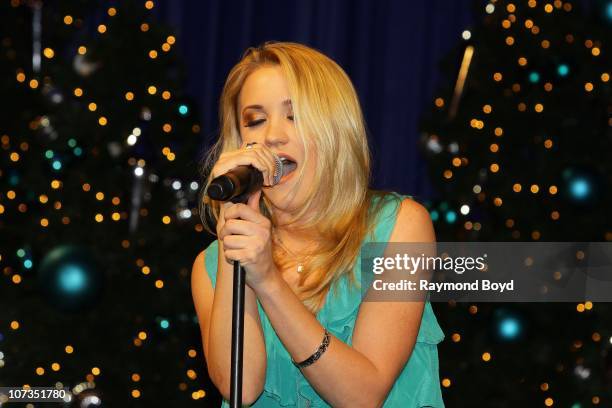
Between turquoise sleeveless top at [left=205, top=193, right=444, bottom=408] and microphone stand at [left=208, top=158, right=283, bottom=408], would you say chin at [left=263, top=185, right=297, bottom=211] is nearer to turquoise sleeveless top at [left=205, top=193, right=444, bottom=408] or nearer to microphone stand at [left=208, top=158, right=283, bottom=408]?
turquoise sleeveless top at [left=205, top=193, right=444, bottom=408]

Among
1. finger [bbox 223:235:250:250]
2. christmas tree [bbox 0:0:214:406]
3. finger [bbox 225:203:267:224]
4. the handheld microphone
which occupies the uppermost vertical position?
the handheld microphone

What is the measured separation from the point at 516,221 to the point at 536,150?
0.99ft

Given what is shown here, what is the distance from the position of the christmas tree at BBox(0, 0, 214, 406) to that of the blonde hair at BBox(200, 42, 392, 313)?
5.36 feet

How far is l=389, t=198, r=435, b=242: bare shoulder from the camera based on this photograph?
1901mm

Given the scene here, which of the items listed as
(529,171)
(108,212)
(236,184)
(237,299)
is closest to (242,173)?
(236,184)

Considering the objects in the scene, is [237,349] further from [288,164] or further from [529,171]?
[529,171]

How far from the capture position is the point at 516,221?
3.58 meters

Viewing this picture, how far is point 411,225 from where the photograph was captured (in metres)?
1.92

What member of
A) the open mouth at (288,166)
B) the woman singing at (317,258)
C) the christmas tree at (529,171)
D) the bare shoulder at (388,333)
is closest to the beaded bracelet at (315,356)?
the woman singing at (317,258)

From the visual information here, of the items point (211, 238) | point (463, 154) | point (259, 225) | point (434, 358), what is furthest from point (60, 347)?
point (259, 225)

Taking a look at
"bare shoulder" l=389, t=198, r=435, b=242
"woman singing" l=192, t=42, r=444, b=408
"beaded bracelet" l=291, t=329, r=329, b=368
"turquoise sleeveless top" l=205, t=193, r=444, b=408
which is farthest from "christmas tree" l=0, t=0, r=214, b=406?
"beaded bracelet" l=291, t=329, r=329, b=368

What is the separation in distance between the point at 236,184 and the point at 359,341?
62 cm

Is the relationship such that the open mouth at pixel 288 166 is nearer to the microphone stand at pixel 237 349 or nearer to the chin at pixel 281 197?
the chin at pixel 281 197

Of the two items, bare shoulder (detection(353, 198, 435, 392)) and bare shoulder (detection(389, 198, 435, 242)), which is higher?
bare shoulder (detection(389, 198, 435, 242))
